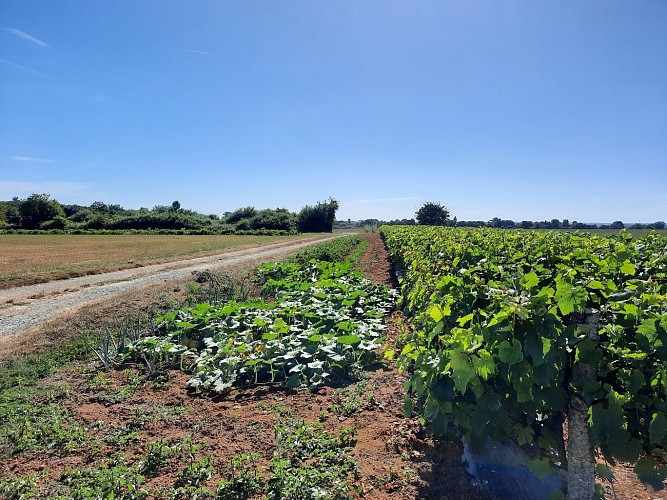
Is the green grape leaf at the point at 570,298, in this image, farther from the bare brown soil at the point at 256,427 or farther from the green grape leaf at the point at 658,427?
the bare brown soil at the point at 256,427

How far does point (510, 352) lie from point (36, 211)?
9120 centimetres

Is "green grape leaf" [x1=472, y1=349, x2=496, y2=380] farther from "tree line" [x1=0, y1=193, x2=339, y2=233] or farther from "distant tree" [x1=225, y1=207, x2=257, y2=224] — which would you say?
"distant tree" [x1=225, y1=207, x2=257, y2=224]

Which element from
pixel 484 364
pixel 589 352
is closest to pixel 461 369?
pixel 484 364

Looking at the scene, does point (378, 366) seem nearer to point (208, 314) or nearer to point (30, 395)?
point (208, 314)

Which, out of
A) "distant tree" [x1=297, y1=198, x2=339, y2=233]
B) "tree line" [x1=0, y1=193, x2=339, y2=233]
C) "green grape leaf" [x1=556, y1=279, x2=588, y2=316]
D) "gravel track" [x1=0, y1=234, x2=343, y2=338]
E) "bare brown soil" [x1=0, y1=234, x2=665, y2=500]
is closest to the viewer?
"green grape leaf" [x1=556, y1=279, x2=588, y2=316]

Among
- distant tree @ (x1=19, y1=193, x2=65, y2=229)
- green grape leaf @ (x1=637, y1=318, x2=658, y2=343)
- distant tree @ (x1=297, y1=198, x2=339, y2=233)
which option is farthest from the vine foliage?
distant tree @ (x1=19, y1=193, x2=65, y2=229)

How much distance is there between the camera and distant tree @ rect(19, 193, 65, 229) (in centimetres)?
7212

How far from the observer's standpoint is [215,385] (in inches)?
199

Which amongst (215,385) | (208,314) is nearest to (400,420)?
(215,385)

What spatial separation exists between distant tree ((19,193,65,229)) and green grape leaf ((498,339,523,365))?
290 feet

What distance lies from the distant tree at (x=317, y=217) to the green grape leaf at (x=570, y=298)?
79580mm

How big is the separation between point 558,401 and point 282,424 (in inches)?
106

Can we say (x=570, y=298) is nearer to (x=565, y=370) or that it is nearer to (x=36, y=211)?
(x=565, y=370)

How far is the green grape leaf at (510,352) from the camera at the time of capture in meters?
2.30
